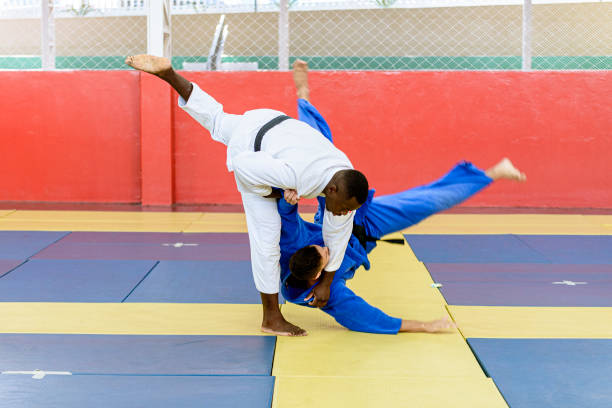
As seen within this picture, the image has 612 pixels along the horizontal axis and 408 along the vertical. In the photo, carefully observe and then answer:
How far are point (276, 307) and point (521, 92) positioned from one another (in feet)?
16.1

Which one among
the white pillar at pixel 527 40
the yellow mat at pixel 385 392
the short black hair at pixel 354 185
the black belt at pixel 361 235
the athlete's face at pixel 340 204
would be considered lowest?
the yellow mat at pixel 385 392

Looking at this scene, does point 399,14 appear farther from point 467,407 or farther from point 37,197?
point 467,407

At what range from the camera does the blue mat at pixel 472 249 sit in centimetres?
534

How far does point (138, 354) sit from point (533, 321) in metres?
2.09

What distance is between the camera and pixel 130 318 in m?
3.86

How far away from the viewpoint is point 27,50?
11555 mm

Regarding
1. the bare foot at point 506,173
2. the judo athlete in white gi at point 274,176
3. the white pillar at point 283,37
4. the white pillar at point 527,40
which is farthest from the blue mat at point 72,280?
the white pillar at point 527,40

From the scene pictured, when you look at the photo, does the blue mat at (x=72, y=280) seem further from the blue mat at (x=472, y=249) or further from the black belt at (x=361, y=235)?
the blue mat at (x=472, y=249)

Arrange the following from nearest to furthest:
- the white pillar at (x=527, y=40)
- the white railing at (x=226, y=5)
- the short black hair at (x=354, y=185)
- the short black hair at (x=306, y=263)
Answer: the short black hair at (x=354, y=185), the short black hair at (x=306, y=263), the white pillar at (x=527, y=40), the white railing at (x=226, y=5)

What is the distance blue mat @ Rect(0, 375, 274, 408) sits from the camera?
8.98 feet

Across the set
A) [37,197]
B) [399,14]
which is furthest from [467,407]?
[399,14]

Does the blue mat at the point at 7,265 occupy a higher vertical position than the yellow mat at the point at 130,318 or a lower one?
higher

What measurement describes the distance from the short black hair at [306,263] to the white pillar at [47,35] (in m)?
5.54

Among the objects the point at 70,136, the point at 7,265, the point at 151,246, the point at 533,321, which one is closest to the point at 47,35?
the point at 70,136
